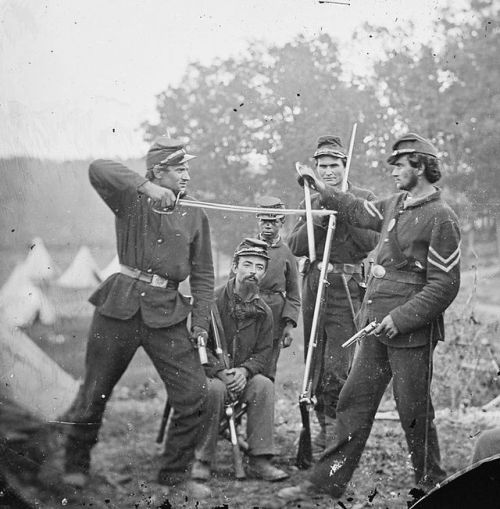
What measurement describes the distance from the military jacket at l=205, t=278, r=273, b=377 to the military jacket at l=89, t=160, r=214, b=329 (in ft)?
0.21

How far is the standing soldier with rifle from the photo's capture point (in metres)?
2.78

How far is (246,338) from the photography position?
284 centimetres

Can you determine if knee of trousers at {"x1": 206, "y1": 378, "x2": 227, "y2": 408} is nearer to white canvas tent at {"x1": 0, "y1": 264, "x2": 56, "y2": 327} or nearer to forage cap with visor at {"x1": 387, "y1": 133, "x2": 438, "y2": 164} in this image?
white canvas tent at {"x1": 0, "y1": 264, "x2": 56, "y2": 327}

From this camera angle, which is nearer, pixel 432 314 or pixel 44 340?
pixel 432 314

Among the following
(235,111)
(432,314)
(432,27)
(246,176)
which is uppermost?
(432,27)

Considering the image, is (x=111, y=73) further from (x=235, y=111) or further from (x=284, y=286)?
(x=284, y=286)

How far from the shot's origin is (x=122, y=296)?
2.82 metres

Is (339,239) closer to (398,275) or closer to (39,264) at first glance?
(398,275)

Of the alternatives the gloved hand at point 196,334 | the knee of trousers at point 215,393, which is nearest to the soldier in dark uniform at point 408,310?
the knee of trousers at point 215,393

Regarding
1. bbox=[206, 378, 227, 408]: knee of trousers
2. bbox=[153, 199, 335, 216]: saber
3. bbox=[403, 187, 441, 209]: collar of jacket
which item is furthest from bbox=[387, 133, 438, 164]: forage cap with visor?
bbox=[206, 378, 227, 408]: knee of trousers

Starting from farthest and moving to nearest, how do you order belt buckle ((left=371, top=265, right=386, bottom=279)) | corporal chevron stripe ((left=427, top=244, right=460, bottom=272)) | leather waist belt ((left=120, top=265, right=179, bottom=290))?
leather waist belt ((left=120, top=265, right=179, bottom=290)) < belt buckle ((left=371, top=265, right=386, bottom=279)) < corporal chevron stripe ((left=427, top=244, right=460, bottom=272))

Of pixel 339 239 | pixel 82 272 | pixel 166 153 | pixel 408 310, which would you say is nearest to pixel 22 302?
pixel 82 272

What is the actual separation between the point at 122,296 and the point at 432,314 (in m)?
1.03

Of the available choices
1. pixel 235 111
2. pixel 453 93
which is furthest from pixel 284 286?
pixel 453 93
